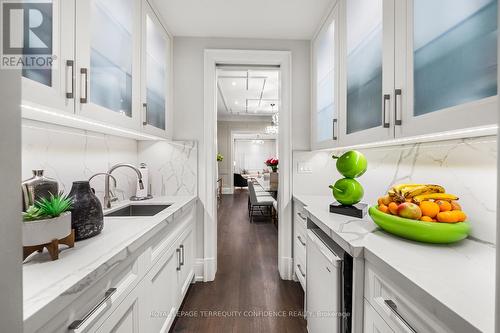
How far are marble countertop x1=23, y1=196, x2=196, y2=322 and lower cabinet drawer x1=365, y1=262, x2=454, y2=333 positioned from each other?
96 cm

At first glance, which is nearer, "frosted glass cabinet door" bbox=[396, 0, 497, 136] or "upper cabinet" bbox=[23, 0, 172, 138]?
"frosted glass cabinet door" bbox=[396, 0, 497, 136]

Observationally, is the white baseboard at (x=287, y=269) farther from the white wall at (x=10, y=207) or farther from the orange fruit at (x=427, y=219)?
the white wall at (x=10, y=207)

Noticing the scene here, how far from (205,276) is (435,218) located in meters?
2.03

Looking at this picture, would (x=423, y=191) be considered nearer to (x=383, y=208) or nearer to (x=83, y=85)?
(x=383, y=208)

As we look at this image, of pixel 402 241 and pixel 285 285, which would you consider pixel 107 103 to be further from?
pixel 285 285

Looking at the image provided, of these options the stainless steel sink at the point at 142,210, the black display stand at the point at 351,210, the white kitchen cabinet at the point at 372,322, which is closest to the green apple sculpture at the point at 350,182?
the black display stand at the point at 351,210

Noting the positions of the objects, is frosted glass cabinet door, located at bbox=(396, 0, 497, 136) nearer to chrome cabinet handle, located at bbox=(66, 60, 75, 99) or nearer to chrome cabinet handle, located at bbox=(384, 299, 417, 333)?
chrome cabinet handle, located at bbox=(384, 299, 417, 333)

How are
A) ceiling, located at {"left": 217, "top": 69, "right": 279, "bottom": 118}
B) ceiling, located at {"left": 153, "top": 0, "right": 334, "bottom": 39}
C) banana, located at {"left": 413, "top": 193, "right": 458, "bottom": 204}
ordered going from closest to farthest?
banana, located at {"left": 413, "top": 193, "right": 458, "bottom": 204} < ceiling, located at {"left": 153, "top": 0, "right": 334, "bottom": 39} < ceiling, located at {"left": 217, "top": 69, "right": 279, "bottom": 118}

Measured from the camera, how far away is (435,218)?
0.94 m

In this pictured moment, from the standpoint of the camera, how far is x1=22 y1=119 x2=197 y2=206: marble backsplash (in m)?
1.13

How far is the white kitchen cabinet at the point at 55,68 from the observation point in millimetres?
772

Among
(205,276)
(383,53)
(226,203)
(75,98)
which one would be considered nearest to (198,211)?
(205,276)

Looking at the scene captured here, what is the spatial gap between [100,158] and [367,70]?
1.85 metres

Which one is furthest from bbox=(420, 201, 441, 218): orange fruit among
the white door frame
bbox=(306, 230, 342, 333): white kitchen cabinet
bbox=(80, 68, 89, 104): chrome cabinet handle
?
bbox=(80, 68, 89, 104): chrome cabinet handle
